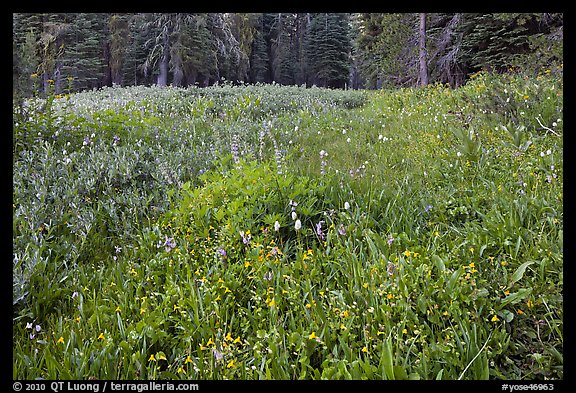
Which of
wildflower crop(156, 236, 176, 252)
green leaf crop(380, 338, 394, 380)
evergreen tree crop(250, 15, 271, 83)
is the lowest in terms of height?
green leaf crop(380, 338, 394, 380)

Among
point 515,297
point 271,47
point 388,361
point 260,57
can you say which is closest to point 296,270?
point 388,361

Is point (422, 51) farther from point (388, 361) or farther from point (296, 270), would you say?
point (388, 361)

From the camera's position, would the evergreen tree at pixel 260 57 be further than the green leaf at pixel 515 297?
Yes

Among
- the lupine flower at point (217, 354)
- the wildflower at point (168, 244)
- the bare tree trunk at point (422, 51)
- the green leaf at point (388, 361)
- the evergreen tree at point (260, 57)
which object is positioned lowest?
the lupine flower at point (217, 354)

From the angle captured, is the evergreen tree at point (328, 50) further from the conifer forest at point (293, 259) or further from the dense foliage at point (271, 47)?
the conifer forest at point (293, 259)

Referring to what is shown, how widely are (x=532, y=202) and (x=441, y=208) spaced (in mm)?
663

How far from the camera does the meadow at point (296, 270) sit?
1771 mm

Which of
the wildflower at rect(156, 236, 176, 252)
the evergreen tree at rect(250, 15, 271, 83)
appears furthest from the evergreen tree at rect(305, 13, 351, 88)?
the wildflower at rect(156, 236, 176, 252)

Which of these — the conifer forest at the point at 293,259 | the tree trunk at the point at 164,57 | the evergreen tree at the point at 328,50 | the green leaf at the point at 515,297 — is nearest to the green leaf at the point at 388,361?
the conifer forest at the point at 293,259

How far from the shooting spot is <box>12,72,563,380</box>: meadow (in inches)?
69.7

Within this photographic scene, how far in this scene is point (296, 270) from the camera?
8.05 feet

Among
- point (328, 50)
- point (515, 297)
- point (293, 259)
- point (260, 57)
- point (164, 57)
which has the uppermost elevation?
point (328, 50)

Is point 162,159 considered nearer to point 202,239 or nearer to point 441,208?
point 202,239

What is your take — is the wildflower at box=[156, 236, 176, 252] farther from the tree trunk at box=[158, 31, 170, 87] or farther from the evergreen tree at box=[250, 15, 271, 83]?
the evergreen tree at box=[250, 15, 271, 83]
